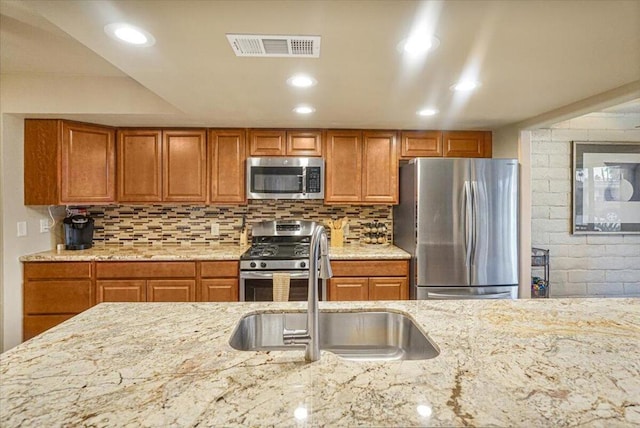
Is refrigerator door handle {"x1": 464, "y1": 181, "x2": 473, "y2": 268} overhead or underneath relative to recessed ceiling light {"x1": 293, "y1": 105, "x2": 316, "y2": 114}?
underneath

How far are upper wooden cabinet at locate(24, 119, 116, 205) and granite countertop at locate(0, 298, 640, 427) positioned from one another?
7.37ft

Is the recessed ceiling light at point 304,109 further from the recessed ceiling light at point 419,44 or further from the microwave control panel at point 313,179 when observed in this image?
the recessed ceiling light at point 419,44

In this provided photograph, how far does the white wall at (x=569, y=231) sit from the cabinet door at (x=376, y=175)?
5.20ft

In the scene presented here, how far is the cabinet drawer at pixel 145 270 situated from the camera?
3037 mm

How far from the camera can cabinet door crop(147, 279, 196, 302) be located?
3072mm

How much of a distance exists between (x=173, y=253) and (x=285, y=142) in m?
1.49

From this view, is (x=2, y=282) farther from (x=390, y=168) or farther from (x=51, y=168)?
(x=390, y=168)

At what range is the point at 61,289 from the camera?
3006 millimetres

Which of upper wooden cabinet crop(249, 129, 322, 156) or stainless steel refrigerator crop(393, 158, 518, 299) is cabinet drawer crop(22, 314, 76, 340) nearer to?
upper wooden cabinet crop(249, 129, 322, 156)

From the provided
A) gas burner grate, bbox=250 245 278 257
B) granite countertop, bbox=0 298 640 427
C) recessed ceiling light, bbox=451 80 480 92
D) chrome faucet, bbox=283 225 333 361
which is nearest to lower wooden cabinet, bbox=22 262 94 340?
gas burner grate, bbox=250 245 278 257

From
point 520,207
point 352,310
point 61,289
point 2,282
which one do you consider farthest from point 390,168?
point 2,282

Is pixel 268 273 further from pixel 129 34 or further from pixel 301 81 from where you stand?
pixel 129 34

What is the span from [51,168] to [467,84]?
11.0ft

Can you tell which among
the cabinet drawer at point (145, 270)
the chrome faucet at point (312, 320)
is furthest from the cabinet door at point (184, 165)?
the chrome faucet at point (312, 320)
